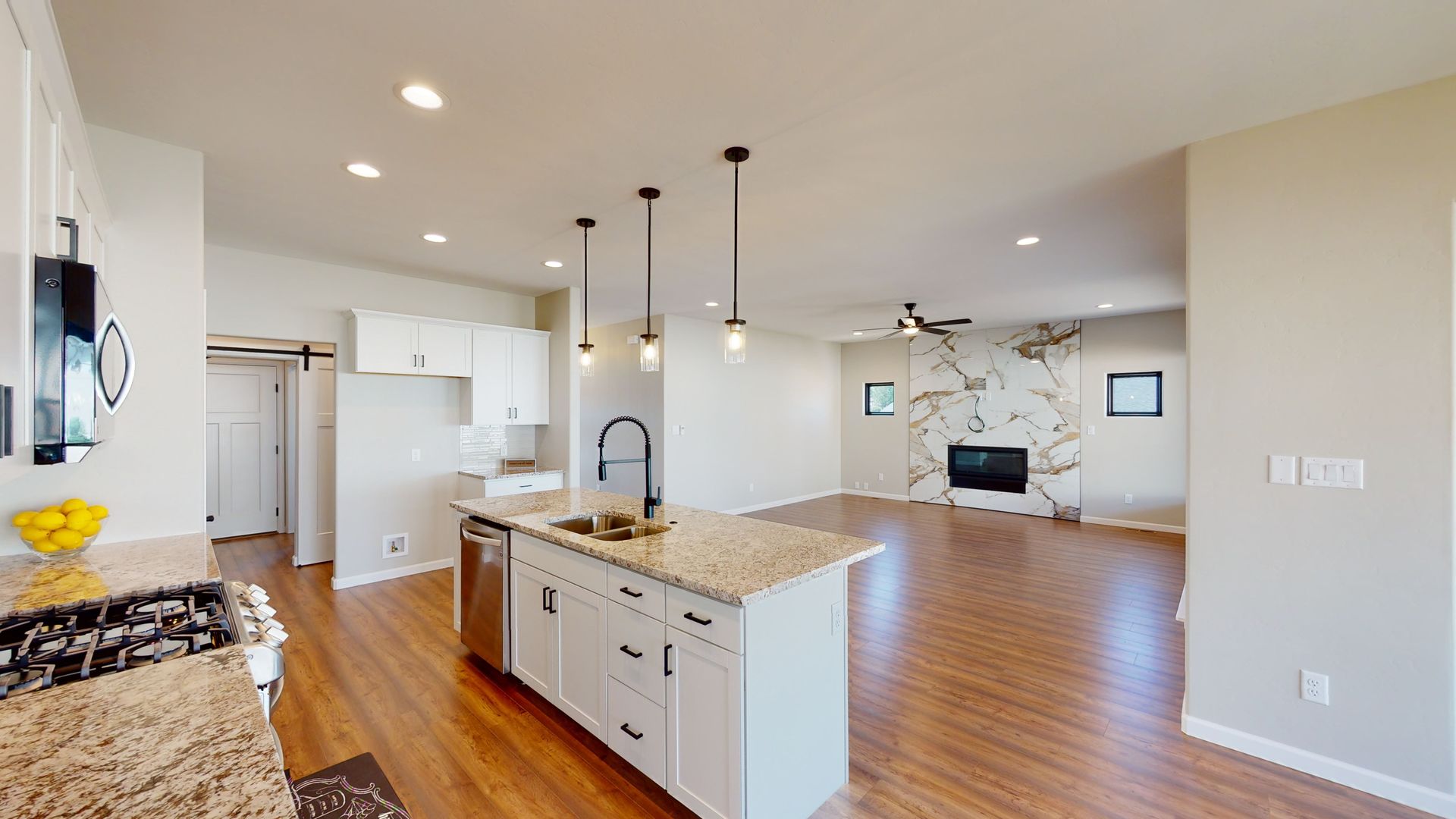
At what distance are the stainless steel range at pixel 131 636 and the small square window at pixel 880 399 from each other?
27.8ft

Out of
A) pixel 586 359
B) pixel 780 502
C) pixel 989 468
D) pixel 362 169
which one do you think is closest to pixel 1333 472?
pixel 586 359

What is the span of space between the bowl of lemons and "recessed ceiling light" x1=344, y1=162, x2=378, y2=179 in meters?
1.74

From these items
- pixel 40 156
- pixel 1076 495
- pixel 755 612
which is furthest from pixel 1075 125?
pixel 1076 495

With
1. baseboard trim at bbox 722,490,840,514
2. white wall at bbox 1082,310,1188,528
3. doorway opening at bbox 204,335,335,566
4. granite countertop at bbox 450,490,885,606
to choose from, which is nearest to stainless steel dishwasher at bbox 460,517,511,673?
granite countertop at bbox 450,490,885,606

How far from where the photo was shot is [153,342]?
239cm

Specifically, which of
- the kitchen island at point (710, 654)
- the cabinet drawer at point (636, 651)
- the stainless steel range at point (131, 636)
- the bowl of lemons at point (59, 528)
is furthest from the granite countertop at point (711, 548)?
the bowl of lemons at point (59, 528)

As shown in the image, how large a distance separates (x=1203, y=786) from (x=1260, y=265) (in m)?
2.07

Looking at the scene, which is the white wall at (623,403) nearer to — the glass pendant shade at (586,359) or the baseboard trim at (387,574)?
the baseboard trim at (387,574)

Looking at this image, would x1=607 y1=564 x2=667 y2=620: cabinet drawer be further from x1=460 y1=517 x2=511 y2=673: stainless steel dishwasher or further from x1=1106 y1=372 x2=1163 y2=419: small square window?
x1=1106 y1=372 x2=1163 y2=419: small square window

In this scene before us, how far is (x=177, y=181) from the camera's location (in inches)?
98.8

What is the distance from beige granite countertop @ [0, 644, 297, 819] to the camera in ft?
2.25

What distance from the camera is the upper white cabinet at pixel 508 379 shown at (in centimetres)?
496

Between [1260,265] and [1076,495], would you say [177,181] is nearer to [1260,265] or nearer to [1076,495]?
[1260,265]

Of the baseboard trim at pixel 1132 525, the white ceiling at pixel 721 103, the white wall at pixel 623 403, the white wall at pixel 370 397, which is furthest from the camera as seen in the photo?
the white wall at pixel 623 403
